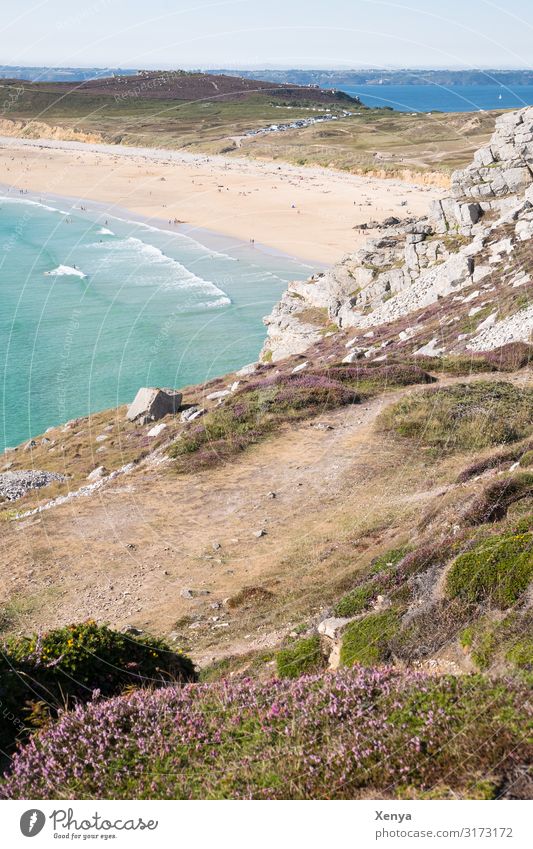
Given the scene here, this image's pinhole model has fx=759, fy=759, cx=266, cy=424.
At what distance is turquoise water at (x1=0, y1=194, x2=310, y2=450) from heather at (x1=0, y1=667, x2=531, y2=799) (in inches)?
1404

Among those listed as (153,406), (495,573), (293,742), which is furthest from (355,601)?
(153,406)

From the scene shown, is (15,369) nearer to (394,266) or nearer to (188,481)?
(394,266)

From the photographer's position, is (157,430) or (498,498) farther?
(157,430)

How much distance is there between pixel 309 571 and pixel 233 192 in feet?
320

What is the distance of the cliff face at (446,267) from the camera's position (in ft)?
128

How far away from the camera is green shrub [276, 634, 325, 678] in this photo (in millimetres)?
10695

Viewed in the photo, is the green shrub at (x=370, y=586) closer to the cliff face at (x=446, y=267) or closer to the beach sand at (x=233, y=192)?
the cliff face at (x=446, y=267)

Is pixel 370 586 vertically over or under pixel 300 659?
over

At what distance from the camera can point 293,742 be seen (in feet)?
25.4

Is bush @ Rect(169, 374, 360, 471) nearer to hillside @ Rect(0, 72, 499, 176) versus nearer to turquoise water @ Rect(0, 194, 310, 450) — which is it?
turquoise water @ Rect(0, 194, 310, 450)

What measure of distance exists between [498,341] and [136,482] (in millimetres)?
16220

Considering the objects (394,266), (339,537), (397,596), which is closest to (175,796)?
(397,596)

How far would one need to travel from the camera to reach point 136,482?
23250 mm

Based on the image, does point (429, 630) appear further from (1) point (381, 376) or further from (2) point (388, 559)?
(1) point (381, 376)
